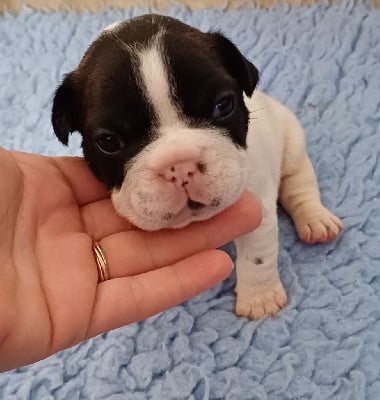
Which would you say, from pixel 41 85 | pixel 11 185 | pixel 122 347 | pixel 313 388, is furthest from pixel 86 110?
pixel 41 85

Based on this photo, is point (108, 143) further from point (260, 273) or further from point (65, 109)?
point (260, 273)

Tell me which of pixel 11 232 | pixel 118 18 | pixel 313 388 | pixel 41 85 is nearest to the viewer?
pixel 11 232

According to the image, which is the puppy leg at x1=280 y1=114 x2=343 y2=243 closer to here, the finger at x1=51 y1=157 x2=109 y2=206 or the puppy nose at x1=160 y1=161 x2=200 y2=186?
the finger at x1=51 y1=157 x2=109 y2=206

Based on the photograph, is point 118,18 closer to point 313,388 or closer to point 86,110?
point 86,110

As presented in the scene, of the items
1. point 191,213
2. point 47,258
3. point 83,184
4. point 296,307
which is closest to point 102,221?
point 83,184

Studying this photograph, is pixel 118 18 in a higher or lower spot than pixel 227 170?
lower
